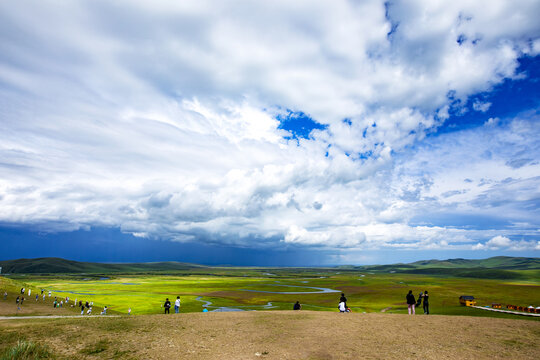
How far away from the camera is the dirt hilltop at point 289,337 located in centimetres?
2441

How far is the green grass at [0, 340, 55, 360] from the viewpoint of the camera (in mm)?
27172

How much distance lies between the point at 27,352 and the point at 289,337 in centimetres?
2518

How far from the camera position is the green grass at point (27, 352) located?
2717 centimetres

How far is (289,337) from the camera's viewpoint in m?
29.4

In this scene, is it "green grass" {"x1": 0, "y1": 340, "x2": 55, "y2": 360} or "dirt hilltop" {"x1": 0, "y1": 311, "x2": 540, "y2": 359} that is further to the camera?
"green grass" {"x1": 0, "y1": 340, "x2": 55, "y2": 360}

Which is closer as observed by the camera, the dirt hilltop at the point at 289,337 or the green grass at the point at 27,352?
the dirt hilltop at the point at 289,337

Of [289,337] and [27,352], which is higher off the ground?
[289,337]

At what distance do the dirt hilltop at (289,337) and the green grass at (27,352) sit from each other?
0.96 meters

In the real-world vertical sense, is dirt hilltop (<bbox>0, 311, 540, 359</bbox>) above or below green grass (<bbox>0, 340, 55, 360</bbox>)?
above

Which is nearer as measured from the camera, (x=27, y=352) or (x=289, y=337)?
(x=27, y=352)

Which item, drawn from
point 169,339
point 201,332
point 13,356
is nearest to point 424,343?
point 201,332

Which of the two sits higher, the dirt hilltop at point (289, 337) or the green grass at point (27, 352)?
the dirt hilltop at point (289, 337)

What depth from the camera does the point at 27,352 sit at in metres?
28.2

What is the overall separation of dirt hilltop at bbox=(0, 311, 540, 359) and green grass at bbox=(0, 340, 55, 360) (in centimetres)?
96
